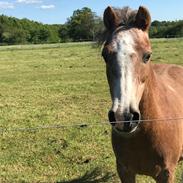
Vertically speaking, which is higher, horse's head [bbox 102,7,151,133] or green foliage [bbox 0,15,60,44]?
green foliage [bbox 0,15,60,44]

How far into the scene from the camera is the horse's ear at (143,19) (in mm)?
3426

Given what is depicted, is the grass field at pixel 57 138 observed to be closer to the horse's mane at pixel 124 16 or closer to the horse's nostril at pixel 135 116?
the horse's mane at pixel 124 16

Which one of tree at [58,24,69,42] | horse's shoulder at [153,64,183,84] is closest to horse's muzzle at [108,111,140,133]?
horse's shoulder at [153,64,183,84]

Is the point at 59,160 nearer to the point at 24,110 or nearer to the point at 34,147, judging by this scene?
the point at 34,147

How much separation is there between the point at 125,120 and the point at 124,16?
1079mm

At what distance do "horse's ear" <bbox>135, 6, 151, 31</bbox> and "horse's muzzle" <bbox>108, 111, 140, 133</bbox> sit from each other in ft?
2.81

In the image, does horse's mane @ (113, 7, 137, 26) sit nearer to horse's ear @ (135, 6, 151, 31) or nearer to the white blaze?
horse's ear @ (135, 6, 151, 31)

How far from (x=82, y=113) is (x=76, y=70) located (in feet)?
28.9

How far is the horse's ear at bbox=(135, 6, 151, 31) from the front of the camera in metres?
3.43

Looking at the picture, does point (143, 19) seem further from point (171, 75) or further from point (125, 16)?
point (171, 75)

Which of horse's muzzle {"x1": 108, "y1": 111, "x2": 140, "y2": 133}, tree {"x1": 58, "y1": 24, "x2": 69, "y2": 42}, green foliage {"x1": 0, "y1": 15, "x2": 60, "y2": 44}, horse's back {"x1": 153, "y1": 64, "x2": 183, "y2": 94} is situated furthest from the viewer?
green foliage {"x1": 0, "y1": 15, "x2": 60, "y2": 44}

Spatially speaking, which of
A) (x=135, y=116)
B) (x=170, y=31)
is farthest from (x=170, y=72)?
(x=170, y=31)

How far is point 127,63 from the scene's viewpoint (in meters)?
3.09

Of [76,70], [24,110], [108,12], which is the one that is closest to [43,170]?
[108,12]
